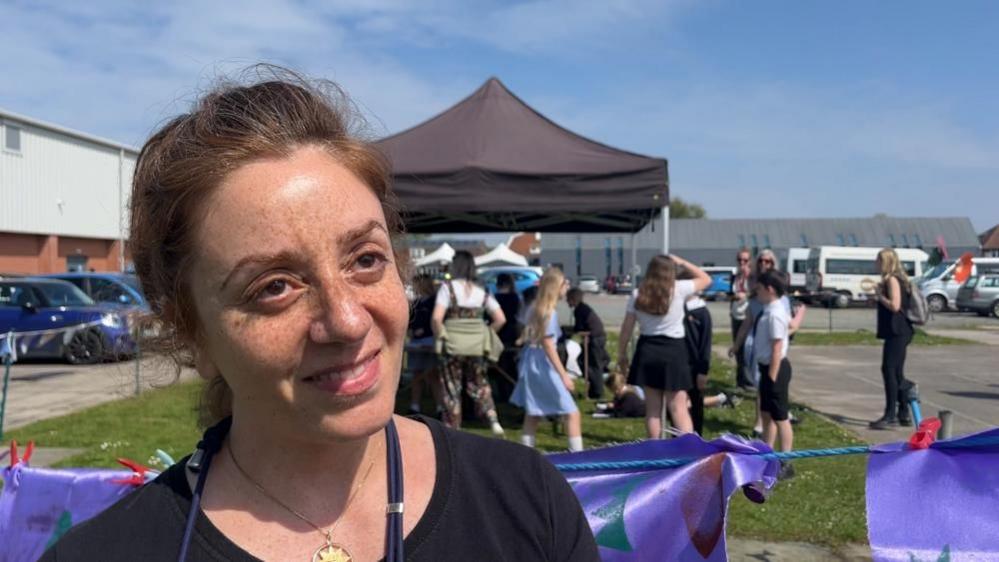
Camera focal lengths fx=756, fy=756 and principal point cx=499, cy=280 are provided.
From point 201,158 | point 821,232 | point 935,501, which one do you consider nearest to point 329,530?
point 201,158

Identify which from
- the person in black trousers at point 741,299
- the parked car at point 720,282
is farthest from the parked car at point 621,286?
the person in black trousers at point 741,299

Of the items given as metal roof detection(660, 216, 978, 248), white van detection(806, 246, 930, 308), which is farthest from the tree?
white van detection(806, 246, 930, 308)

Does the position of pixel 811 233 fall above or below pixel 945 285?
above

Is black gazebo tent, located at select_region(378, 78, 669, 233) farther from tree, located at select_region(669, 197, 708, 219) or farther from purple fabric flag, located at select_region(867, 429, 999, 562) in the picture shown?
tree, located at select_region(669, 197, 708, 219)

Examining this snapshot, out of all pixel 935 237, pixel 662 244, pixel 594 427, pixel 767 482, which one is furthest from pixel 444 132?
pixel 935 237

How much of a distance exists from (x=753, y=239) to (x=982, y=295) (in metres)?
28.5

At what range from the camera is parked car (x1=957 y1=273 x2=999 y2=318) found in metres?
25.8

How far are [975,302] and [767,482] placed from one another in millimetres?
28729

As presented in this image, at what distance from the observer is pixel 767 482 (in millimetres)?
2250

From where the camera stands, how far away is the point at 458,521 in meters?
1.20

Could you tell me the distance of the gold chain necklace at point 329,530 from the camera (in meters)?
1.16

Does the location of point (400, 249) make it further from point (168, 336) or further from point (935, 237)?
point (935, 237)

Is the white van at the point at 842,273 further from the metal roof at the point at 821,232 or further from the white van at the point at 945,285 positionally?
the metal roof at the point at 821,232

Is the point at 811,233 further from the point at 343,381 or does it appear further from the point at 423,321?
the point at 343,381
